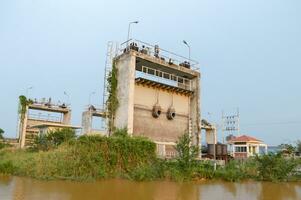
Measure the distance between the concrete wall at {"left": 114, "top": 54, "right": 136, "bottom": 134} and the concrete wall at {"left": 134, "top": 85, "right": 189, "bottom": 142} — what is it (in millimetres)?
1208

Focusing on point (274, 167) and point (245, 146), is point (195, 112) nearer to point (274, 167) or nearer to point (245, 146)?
point (274, 167)

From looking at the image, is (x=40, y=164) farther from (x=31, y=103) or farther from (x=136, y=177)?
(x=31, y=103)

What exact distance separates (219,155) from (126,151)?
14.2m

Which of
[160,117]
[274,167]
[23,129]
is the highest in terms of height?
[160,117]

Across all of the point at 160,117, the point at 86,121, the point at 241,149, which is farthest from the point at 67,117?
the point at 241,149

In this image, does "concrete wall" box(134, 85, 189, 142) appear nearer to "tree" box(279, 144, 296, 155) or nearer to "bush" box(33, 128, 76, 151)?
"bush" box(33, 128, 76, 151)

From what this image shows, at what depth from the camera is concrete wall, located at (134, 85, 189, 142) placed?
25.4 metres

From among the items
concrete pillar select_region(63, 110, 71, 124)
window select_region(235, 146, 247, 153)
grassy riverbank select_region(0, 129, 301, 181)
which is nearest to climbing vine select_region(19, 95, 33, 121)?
concrete pillar select_region(63, 110, 71, 124)

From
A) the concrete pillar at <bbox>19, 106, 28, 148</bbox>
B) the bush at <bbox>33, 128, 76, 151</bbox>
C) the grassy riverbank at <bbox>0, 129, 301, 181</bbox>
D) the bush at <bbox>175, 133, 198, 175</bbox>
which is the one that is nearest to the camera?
the grassy riverbank at <bbox>0, 129, 301, 181</bbox>

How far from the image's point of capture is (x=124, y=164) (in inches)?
732

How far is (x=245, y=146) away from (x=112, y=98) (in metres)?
23.0

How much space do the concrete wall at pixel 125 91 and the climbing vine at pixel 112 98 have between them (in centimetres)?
30

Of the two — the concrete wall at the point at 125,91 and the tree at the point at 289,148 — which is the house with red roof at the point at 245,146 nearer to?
the tree at the point at 289,148

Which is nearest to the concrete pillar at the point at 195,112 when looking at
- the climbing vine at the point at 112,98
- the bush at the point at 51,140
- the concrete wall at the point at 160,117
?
the concrete wall at the point at 160,117
